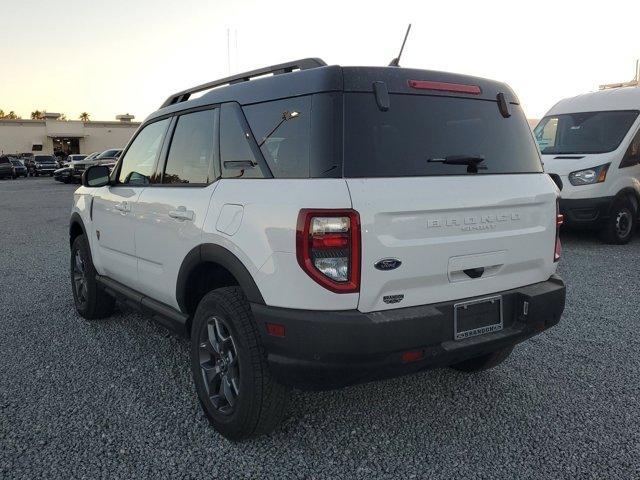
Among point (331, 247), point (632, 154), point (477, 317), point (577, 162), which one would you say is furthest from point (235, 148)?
point (632, 154)

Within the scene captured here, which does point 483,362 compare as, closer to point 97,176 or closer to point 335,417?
point 335,417

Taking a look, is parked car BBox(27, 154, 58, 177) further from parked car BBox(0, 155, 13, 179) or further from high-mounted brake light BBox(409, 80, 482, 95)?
high-mounted brake light BBox(409, 80, 482, 95)

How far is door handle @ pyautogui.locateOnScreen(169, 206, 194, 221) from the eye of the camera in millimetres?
3093

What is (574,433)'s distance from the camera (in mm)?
2938

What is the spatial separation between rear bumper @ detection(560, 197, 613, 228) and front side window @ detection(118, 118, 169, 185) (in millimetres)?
6461

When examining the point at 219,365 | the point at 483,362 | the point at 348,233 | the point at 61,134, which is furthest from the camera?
the point at 61,134

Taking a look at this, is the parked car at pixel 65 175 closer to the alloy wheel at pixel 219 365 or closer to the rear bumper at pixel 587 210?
the rear bumper at pixel 587 210

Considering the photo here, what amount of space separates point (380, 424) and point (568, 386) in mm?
1334

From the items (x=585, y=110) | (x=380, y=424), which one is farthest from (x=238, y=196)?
(x=585, y=110)

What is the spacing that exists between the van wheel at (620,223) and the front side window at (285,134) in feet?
24.1

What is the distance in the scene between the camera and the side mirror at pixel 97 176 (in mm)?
4426

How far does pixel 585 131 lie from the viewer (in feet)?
29.6

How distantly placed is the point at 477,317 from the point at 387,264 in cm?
61

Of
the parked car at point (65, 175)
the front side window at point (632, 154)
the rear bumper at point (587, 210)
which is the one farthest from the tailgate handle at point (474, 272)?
the parked car at point (65, 175)
